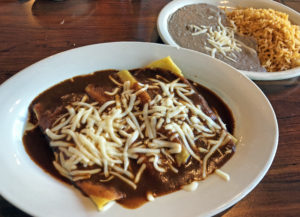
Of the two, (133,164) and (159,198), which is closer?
(159,198)

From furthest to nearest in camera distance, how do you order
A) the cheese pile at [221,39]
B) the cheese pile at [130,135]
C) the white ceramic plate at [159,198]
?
the cheese pile at [221,39], the cheese pile at [130,135], the white ceramic plate at [159,198]

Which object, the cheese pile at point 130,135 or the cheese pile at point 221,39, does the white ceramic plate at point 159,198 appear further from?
the cheese pile at point 221,39

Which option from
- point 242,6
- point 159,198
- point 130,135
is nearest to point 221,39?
point 242,6

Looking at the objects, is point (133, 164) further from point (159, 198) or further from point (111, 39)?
point (111, 39)

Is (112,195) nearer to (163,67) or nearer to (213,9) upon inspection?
(163,67)

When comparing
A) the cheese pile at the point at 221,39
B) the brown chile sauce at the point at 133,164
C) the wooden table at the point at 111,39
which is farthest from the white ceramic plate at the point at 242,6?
the brown chile sauce at the point at 133,164

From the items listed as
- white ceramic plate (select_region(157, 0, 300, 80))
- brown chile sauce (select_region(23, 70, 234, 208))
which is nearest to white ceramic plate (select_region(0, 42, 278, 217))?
brown chile sauce (select_region(23, 70, 234, 208))
